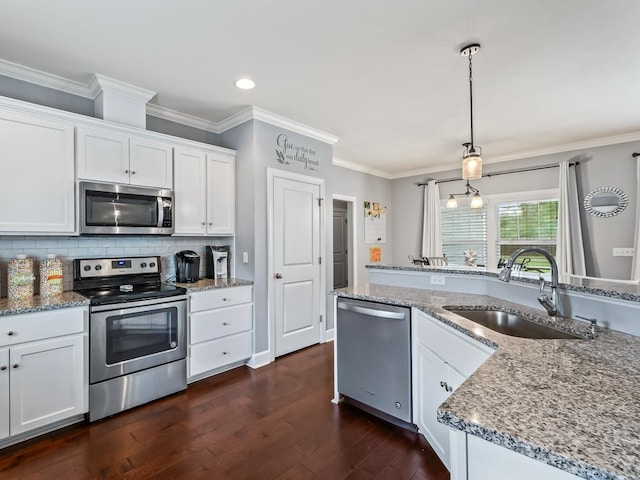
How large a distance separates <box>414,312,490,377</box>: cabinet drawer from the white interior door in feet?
6.14

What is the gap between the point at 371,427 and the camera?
2281 mm

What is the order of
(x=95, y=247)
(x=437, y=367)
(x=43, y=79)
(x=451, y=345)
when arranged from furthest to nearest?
(x=95, y=247) < (x=43, y=79) < (x=437, y=367) < (x=451, y=345)

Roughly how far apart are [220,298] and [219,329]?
0.30 meters

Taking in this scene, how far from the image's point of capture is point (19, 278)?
238cm

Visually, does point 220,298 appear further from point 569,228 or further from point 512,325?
point 569,228

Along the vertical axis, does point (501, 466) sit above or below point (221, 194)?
below

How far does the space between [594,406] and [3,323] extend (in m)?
2.92

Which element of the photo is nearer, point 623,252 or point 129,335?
point 129,335

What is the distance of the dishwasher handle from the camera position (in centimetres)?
217

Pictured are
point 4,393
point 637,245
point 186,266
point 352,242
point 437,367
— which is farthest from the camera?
point 352,242

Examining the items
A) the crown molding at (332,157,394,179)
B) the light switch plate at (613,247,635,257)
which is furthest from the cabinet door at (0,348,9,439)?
the light switch plate at (613,247,635,257)

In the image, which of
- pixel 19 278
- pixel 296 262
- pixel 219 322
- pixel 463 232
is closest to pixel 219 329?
pixel 219 322

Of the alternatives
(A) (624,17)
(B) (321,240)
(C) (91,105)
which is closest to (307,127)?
(B) (321,240)

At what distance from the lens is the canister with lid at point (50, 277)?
250 cm
